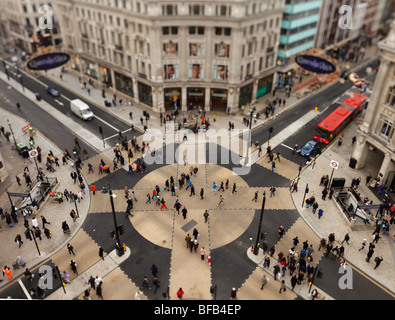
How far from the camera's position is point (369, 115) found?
1641 inches

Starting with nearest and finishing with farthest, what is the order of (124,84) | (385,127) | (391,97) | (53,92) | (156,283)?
(156,283) < (391,97) < (385,127) < (124,84) < (53,92)

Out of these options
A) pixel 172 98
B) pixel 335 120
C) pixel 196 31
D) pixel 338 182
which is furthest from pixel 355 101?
pixel 172 98

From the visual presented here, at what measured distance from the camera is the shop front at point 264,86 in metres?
64.1

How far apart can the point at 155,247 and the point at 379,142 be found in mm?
31555

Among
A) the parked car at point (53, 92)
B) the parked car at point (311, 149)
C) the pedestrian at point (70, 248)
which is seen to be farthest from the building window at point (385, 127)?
the parked car at point (53, 92)

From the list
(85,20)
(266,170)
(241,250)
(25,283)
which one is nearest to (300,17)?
(266,170)

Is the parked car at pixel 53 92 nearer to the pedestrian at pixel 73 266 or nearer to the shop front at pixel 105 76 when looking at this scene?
the shop front at pixel 105 76

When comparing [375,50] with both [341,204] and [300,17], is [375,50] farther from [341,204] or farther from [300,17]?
[341,204]

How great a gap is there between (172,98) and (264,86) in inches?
783

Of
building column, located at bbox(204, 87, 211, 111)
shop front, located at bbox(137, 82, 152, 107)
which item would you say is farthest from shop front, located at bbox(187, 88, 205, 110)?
shop front, located at bbox(137, 82, 152, 107)

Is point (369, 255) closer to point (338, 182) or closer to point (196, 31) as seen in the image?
point (338, 182)

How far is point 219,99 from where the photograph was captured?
198 ft

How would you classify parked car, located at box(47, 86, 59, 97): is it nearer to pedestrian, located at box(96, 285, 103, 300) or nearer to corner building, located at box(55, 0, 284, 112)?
corner building, located at box(55, 0, 284, 112)

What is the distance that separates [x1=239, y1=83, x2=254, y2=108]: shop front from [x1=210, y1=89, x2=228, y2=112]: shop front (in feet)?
9.87
